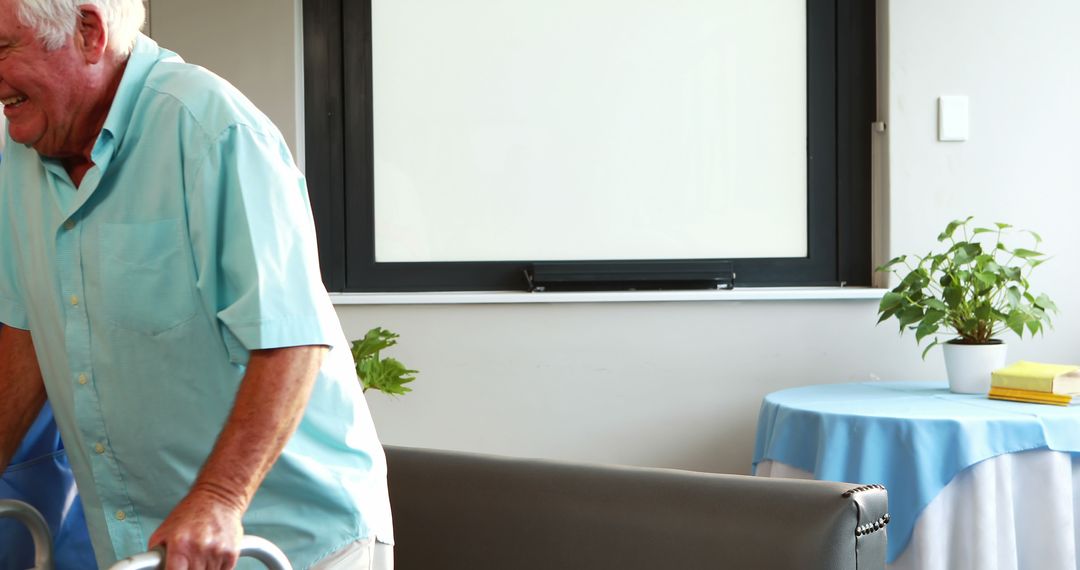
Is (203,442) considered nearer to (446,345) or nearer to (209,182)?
(209,182)

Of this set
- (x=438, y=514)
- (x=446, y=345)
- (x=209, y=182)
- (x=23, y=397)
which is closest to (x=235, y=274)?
(x=209, y=182)

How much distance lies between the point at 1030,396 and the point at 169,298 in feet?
6.72

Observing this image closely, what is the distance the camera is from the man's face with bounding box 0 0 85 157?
117 centimetres

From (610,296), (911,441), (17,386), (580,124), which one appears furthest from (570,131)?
(17,386)

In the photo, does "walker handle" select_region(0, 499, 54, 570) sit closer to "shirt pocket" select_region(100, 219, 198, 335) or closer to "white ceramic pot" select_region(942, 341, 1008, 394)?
"shirt pocket" select_region(100, 219, 198, 335)

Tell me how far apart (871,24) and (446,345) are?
1.55m

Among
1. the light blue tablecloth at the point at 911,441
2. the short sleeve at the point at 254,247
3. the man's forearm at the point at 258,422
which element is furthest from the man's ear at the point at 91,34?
the light blue tablecloth at the point at 911,441

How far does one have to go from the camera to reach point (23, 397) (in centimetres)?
140

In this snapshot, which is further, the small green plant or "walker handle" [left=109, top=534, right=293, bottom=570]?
the small green plant

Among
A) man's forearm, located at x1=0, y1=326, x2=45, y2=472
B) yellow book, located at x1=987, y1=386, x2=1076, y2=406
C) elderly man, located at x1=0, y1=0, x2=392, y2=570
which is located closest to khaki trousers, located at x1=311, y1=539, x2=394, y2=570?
elderly man, located at x1=0, y1=0, x2=392, y2=570

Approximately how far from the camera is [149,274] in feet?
3.97

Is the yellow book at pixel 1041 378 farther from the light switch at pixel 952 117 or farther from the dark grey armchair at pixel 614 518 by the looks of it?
the dark grey armchair at pixel 614 518

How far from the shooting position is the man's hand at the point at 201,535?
941mm

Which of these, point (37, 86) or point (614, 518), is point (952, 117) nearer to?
point (614, 518)
